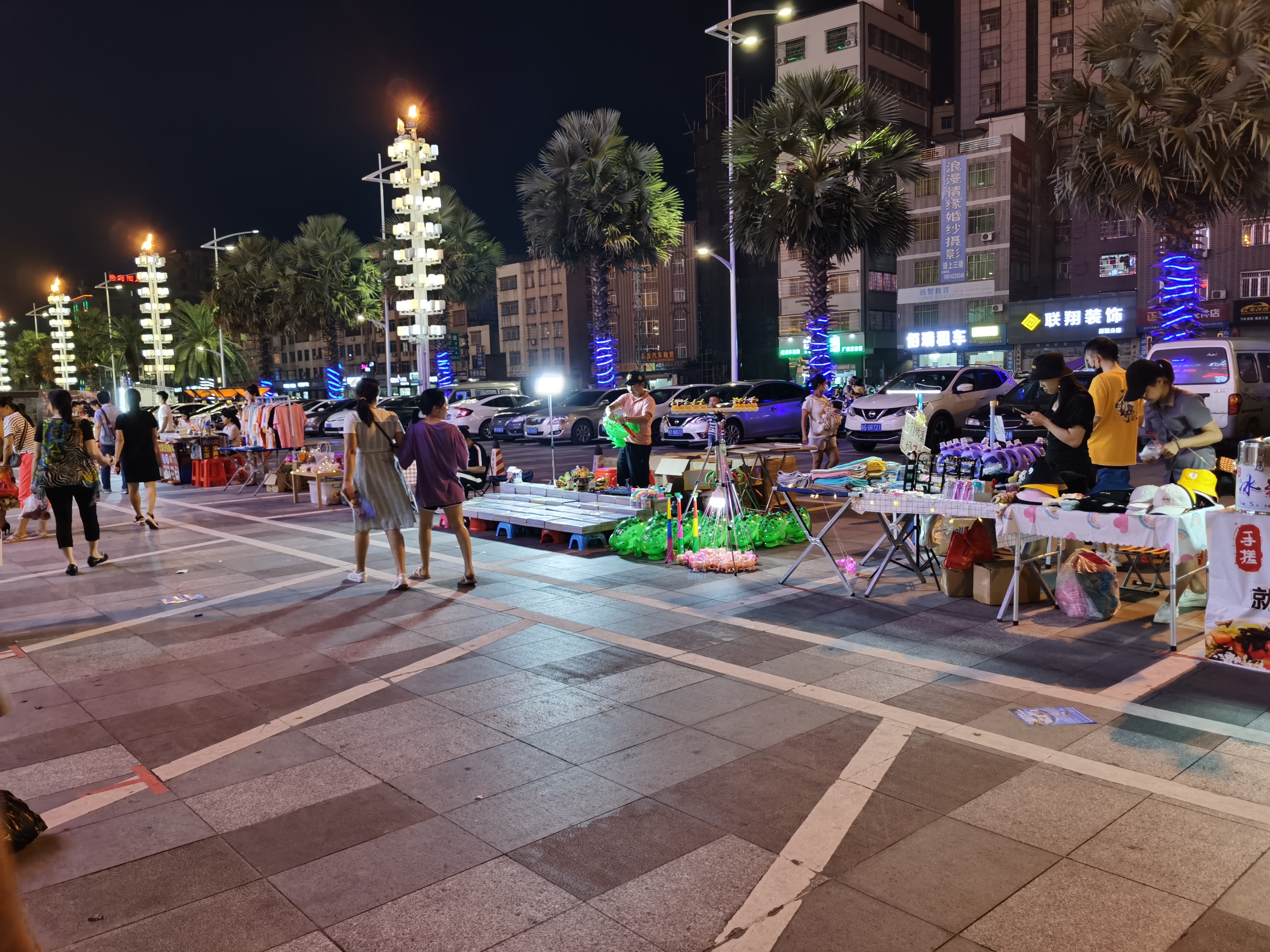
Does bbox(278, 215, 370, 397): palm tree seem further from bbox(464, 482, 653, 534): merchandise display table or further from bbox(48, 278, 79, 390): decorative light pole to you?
bbox(464, 482, 653, 534): merchandise display table

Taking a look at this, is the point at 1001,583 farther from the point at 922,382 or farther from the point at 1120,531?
the point at 922,382

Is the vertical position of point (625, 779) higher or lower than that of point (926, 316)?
lower

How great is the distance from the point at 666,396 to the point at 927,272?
103 feet

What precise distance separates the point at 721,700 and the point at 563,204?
3146 centimetres

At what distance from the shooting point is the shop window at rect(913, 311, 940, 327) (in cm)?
5212

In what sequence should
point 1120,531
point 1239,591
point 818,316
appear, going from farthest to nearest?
point 818,316 → point 1120,531 → point 1239,591

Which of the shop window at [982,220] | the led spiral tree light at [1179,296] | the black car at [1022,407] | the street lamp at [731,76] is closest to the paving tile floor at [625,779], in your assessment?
the black car at [1022,407]

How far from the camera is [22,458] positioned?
12.9 m

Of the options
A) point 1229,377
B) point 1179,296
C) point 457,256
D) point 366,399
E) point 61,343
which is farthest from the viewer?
point 61,343

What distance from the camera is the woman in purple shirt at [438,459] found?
841 cm

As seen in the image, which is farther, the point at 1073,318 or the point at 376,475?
the point at 1073,318

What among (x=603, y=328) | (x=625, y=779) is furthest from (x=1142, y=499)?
(x=603, y=328)

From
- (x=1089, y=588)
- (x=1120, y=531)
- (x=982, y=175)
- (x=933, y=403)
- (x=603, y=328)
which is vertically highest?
(x=982, y=175)

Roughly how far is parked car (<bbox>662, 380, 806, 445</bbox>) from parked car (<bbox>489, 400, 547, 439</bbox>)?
638 centimetres
